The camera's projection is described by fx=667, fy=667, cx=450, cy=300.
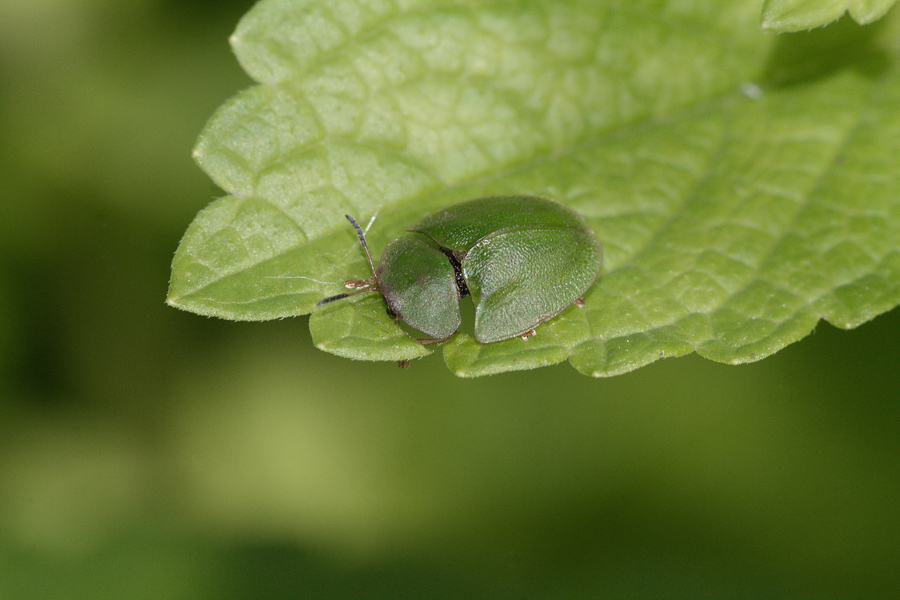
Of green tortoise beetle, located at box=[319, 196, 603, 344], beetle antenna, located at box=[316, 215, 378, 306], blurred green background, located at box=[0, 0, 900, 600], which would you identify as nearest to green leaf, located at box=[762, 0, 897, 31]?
green tortoise beetle, located at box=[319, 196, 603, 344]

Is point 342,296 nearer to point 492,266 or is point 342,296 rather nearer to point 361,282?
point 361,282

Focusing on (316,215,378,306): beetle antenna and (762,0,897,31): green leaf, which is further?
(316,215,378,306): beetle antenna

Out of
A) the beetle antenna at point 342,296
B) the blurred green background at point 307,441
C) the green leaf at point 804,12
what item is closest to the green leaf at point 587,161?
the beetle antenna at point 342,296

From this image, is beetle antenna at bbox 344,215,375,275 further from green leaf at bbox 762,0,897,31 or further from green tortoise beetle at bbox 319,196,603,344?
green leaf at bbox 762,0,897,31

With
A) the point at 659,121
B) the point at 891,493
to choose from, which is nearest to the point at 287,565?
the point at 659,121

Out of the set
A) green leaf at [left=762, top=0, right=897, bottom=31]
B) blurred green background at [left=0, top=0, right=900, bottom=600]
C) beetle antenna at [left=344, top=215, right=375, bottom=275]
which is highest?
green leaf at [left=762, top=0, right=897, bottom=31]

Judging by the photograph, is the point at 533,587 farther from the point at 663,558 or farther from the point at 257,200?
the point at 257,200

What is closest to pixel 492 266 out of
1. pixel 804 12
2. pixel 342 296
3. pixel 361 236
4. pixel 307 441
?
pixel 361 236
